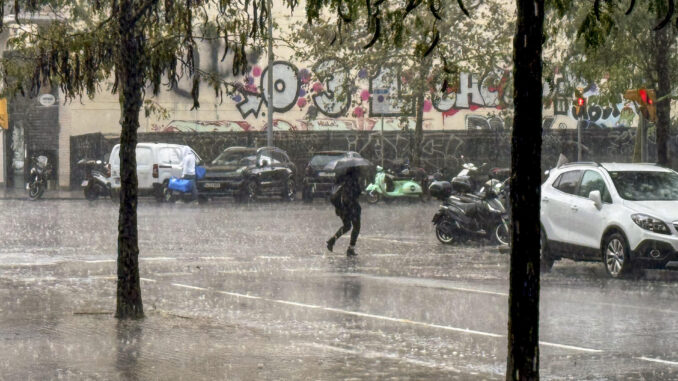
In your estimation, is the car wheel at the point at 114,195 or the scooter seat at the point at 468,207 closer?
the scooter seat at the point at 468,207

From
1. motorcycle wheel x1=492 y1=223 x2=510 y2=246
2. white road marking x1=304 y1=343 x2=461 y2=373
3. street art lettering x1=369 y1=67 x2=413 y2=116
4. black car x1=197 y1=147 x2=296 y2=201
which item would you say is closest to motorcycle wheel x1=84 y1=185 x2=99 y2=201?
black car x1=197 y1=147 x2=296 y2=201

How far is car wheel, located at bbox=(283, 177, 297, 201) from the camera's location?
40188mm

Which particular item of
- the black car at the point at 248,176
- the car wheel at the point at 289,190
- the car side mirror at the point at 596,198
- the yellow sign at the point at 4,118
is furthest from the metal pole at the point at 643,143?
the yellow sign at the point at 4,118

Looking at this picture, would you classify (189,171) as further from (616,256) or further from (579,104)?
(616,256)

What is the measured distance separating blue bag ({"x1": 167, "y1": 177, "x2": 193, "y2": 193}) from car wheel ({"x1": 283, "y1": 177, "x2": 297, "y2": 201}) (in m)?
3.27

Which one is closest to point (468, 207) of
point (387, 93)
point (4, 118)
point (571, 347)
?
point (571, 347)

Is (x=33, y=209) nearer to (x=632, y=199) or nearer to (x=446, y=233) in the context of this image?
(x=446, y=233)

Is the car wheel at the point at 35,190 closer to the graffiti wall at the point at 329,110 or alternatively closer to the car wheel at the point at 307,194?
the car wheel at the point at 307,194

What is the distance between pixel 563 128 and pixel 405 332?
42.9 metres

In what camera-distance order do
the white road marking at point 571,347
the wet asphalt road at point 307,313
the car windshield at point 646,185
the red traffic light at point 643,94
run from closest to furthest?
the wet asphalt road at point 307,313, the white road marking at point 571,347, the car windshield at point 646,185, the red traffic light at point 643,94

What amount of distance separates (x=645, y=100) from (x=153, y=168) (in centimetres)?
2058

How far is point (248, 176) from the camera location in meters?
39.2

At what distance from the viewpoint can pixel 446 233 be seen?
23375mm

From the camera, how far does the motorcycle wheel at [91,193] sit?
129 feet
